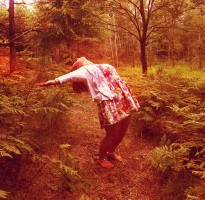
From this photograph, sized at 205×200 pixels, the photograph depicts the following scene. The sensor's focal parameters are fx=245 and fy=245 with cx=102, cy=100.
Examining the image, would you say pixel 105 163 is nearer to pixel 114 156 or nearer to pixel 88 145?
pixel 114 156

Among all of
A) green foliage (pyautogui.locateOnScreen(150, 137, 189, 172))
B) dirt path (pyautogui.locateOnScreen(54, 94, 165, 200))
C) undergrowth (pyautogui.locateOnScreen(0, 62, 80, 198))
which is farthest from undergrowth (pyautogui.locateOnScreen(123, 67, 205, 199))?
undergrowth (pyautogui.locateOnScreen(0, 62, 80, 198))

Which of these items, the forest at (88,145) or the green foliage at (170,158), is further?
the green foliage at (170,158)

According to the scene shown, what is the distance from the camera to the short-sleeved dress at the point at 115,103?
392 cm

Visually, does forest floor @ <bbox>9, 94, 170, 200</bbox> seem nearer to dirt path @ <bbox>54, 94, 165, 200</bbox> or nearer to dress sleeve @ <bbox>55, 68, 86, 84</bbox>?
dirt path @ <bbox>54, 94, 165, 200</bbox>

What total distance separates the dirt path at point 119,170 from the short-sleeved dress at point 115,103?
2.85 ft

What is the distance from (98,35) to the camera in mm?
17281

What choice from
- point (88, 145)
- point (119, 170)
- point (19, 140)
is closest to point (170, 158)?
point (119, 170)

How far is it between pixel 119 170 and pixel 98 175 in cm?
42

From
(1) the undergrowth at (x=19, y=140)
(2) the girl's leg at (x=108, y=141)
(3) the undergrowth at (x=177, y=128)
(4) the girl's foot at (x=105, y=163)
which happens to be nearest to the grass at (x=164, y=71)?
(3) the undergrowth at (x=177, y=128)

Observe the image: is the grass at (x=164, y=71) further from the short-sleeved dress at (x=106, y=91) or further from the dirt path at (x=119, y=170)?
the short-sleeved dress at (x=106, y=91)

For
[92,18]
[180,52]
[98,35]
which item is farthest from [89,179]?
[180,52]

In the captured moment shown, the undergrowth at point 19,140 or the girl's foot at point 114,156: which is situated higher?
the undergrowth at point 19,140

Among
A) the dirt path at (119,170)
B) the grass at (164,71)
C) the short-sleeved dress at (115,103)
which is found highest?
the grass at (164,71)

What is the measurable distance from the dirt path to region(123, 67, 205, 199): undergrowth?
0.98 ft
